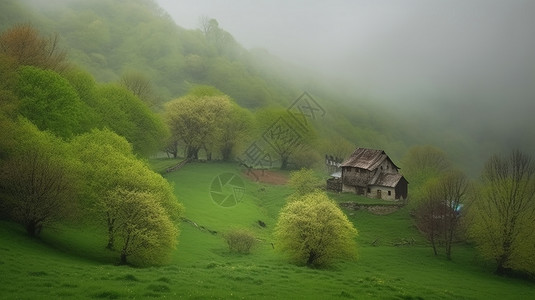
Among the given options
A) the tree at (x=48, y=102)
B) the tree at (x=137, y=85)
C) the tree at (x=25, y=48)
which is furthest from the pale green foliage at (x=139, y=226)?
the tree at (x=137, y=85)

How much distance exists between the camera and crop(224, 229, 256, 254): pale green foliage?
4731 centimetres

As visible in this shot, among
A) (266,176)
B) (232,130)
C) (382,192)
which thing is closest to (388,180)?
(382,192)

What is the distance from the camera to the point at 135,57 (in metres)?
188

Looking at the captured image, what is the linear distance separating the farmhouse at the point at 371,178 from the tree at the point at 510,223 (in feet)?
76.2

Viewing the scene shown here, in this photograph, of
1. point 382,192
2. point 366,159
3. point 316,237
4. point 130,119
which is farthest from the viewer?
point 366,159

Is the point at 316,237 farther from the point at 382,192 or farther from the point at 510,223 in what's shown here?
the point at 382,192

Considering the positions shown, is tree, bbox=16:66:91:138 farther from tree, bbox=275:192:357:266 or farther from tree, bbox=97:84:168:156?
tree, bbox=275:192:357:266

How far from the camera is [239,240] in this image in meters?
47.4

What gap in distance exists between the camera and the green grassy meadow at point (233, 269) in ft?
76.6

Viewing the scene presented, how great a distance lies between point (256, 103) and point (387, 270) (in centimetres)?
14867

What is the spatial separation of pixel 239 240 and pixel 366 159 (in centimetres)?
4395

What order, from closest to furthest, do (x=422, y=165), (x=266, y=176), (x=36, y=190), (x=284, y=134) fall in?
(x=36, y=190) < (x=266, y=176) < (x=422, y=165) < (x=284, y=134)

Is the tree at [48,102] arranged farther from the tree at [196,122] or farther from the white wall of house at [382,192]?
the white wall of house at [382,192]

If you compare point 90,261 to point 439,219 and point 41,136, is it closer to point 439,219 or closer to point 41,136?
point 41,136
